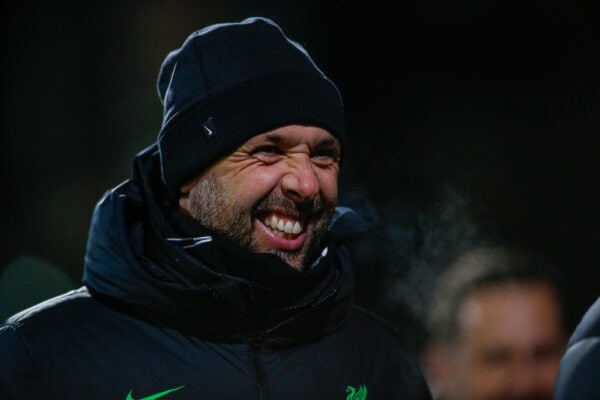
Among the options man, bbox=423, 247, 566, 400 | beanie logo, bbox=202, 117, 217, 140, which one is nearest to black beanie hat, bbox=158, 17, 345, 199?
beanie logo, bbox=202, 117, 217, 140

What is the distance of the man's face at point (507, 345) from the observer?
258 centimetres

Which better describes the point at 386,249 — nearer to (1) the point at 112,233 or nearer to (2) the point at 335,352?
(2) the point at 335,352

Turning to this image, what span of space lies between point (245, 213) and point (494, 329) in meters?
1.40

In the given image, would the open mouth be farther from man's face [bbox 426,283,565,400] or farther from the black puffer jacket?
man's face [bbox 426,283,565,400]

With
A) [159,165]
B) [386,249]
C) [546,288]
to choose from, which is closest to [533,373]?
[546,288]

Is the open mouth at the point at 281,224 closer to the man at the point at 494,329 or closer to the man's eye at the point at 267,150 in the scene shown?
the man's eye at the point at 267,150

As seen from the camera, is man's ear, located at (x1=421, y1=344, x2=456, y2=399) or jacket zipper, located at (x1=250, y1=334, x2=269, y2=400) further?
man's ear, located at (x1=421, y1=344, x2=456, y2=399)

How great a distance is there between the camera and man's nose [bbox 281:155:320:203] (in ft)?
5.60

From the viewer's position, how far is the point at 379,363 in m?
1.91

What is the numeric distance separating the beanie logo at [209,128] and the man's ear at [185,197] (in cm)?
13

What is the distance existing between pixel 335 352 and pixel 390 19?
1562 mm

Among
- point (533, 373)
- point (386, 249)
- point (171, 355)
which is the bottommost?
point (533, 373)

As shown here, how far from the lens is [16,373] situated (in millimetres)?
1540

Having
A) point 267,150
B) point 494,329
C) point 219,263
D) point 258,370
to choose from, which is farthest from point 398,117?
point 258,370
